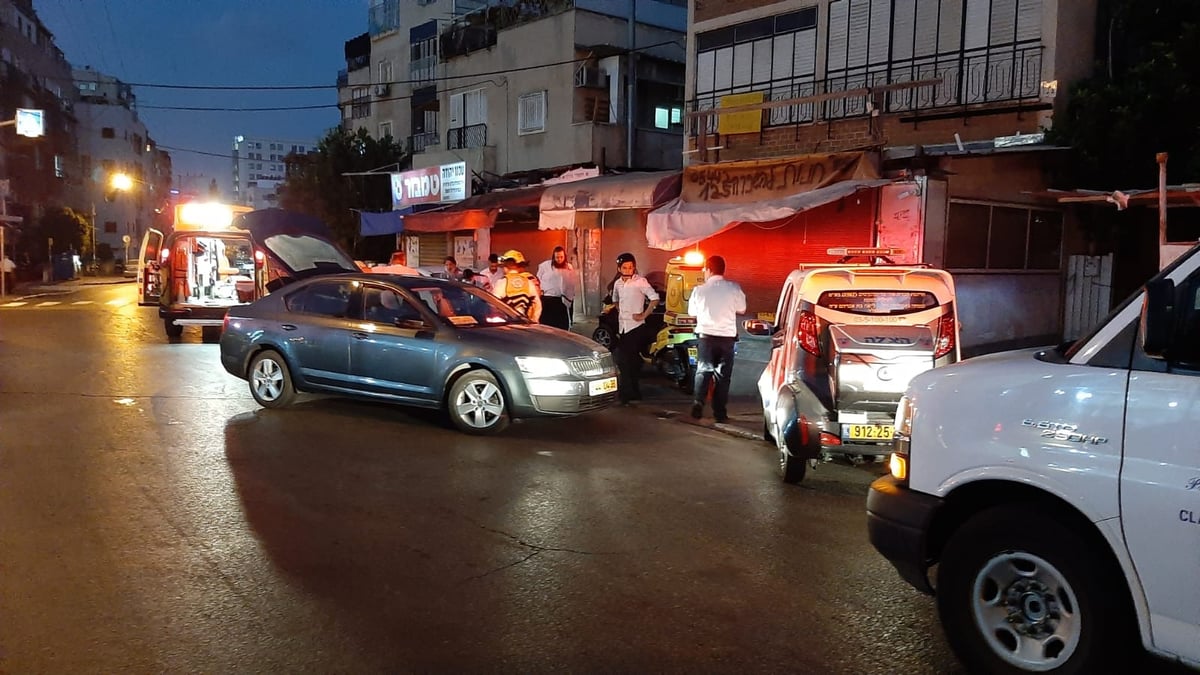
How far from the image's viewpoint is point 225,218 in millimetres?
18969

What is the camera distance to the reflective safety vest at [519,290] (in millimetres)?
11742

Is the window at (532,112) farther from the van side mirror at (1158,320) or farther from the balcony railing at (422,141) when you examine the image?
the van side mirror at (1158,320)

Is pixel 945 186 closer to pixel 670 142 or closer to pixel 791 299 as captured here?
pixel 791 299

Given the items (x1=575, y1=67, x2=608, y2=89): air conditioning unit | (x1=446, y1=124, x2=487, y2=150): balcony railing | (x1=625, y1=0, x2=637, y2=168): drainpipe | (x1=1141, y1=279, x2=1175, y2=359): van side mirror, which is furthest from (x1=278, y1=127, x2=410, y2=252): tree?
(x1=1141, y1=279, x2=1175, y2=359): van side mirror

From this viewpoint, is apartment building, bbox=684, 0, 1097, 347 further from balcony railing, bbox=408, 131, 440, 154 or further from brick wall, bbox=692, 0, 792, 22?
balcony railing, bbox=408, 131, 440, 154

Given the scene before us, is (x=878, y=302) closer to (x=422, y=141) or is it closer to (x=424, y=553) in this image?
(x=424, y=553)

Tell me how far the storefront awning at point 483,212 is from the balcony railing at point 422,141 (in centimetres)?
975

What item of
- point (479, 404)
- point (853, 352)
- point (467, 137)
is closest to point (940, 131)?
point (853, 352)

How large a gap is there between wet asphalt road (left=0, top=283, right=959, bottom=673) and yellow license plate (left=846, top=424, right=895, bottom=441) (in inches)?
19.3

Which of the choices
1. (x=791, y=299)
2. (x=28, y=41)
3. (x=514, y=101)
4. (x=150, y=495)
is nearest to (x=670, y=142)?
(x=514, y=101)

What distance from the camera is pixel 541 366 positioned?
850 cm

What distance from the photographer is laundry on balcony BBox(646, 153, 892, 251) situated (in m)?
12.0

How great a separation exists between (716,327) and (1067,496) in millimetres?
6081

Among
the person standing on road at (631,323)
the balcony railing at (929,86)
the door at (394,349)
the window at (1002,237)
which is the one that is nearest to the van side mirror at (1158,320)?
the door at (394,349)
